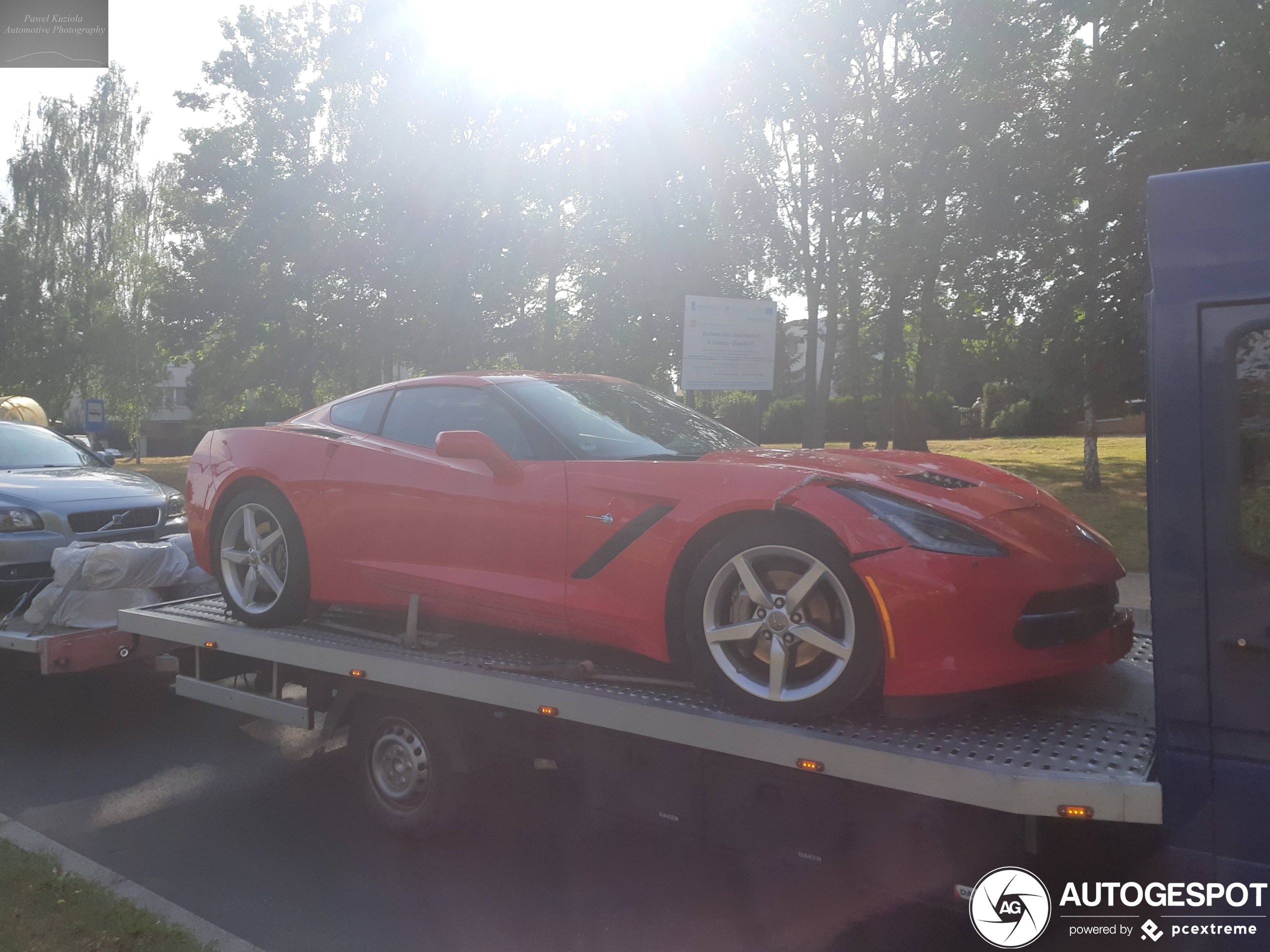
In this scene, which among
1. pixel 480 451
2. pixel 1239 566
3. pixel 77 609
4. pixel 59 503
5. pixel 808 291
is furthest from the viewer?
pixel 808 291

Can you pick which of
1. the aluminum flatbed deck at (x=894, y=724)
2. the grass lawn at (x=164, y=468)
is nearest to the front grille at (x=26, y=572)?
the aluminum flatbed deck at (x=894, y=724)

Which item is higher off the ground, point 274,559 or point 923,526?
point 923,526

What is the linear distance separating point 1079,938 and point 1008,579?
118 cm

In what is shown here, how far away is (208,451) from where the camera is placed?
18.2 ft

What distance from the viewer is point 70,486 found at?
748 centimetres

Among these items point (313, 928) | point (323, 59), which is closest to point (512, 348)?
point (323, 59)

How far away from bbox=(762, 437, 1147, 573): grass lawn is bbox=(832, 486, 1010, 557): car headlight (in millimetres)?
1623

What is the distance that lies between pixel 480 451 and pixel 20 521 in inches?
177

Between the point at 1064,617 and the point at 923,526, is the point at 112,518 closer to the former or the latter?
the point at 923,526

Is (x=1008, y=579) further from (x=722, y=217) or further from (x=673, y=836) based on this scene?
(x=722, y=217)

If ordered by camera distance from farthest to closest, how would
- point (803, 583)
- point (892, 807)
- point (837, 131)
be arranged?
point (837, 131) < point (803, 583) < point (892, 807)

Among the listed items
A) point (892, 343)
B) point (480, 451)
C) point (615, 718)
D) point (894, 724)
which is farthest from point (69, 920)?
point (892, 343)

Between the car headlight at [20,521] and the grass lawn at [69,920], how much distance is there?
3.48 meters

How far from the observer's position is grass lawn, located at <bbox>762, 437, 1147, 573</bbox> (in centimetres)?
1221
